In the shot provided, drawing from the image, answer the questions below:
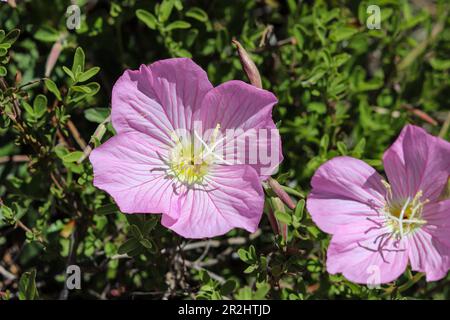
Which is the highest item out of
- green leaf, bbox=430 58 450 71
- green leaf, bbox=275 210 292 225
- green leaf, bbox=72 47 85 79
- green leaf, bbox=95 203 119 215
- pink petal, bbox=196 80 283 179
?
green leaf, bbox=72 47 85 79

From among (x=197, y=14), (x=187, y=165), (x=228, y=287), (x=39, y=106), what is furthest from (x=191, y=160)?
(x=197, y=14)

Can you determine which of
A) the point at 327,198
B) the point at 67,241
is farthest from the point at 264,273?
the point at 67,241

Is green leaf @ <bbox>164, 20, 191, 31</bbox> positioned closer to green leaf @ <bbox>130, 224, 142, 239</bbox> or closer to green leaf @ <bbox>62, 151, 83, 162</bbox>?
green leaf @ <bbox>62, 151, 83, 162</bbox>

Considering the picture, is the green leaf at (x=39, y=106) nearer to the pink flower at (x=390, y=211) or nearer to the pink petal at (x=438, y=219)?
the pink flower at (x=390, y=211)

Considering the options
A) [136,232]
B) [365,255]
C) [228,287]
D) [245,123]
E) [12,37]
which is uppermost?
[12,37]

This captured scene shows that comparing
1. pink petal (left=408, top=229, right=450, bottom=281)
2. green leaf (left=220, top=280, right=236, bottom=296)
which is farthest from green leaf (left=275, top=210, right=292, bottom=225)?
pink petal (left=408, top=229, right=450, bottom=281)

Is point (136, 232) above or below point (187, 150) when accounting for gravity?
below

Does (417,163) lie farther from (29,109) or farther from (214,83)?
(29,109)
